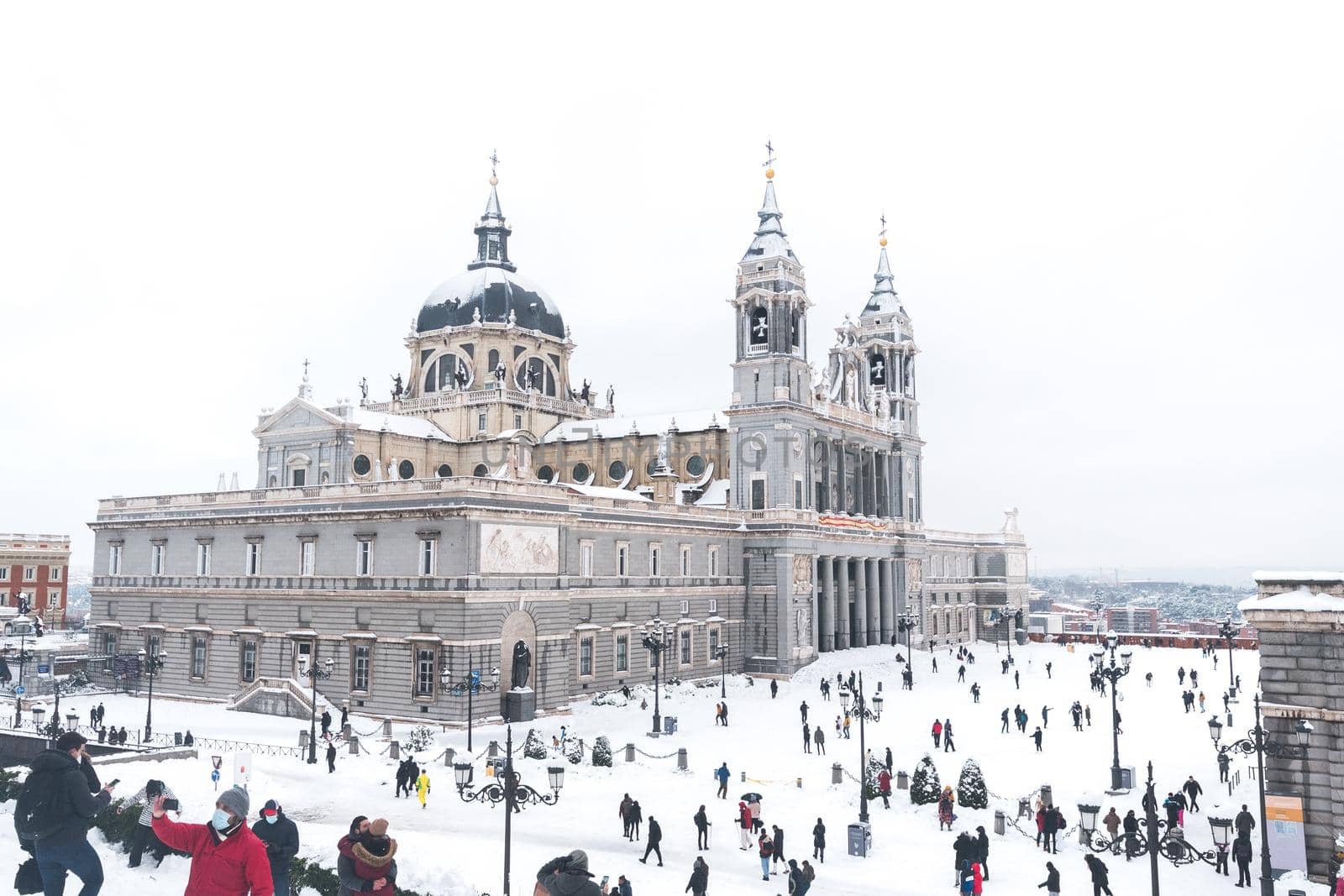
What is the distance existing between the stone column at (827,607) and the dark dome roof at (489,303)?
88.1 ft

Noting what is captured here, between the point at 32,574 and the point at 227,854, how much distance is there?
90.5 m

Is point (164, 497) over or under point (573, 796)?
over

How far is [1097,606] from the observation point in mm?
90375

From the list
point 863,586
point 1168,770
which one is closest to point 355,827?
point 1168,770

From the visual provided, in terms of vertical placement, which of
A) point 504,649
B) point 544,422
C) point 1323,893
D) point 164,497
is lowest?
point 1323,893

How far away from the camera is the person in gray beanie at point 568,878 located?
8.16 meters

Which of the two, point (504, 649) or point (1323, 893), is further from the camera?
point (504, 649)


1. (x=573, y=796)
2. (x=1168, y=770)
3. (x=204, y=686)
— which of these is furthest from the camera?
(x=204, y=686)

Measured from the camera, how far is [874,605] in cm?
8288

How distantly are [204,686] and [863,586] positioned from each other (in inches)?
1760

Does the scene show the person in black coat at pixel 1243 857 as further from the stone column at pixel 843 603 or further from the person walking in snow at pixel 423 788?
the stone column at pixel 843 603

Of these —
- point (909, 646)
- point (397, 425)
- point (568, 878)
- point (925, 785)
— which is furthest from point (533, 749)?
point (397, 425)

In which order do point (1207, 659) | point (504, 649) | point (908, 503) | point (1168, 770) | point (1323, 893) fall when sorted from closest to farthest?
point (1323, 893), point (1168, 770), point (504, 649), point (1207, 659), point (908, 503)

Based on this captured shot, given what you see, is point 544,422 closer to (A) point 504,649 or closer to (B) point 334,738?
(A) point 504,649
